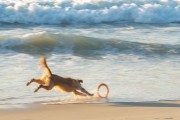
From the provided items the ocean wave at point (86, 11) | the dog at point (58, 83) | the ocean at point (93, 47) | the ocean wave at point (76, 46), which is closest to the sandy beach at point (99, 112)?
the ocean at point (93, 47)

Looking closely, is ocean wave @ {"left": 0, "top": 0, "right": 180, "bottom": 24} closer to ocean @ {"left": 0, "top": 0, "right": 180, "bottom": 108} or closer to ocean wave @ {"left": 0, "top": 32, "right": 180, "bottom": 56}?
ocean @ {"left": 0, "top": 0, "right": 180, "bottom": 108}

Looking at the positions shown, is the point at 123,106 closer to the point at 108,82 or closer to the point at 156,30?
the point at 108,82

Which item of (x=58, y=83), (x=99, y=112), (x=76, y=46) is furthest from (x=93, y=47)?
(x=99, y=112)

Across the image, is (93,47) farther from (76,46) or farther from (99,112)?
(99,112)

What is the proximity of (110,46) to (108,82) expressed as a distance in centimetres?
364

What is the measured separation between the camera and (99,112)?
21.0ft

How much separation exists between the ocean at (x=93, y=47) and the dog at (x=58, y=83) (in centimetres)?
13

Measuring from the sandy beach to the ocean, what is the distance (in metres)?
0.36

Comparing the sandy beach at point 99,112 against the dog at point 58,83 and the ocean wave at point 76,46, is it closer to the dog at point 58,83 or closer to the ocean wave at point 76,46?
the dog at point 58,83

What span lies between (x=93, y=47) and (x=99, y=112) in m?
5.58

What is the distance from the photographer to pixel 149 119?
19.7 feet

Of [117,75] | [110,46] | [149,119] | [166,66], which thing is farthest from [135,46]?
[149,119]

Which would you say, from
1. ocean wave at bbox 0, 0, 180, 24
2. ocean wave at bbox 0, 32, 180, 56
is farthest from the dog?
ocean wave at bbox 0, 0, 180, 24

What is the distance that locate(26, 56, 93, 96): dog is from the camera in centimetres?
736
